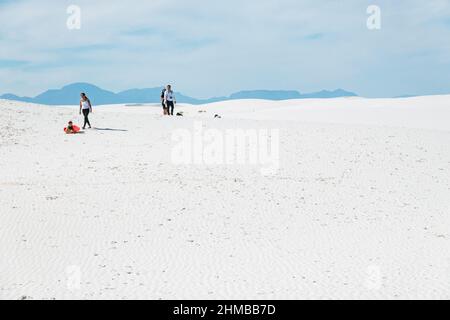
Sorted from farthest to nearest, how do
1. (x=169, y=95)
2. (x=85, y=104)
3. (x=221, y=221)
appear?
(x=169, y=95) < (x=85, y=104) < (x=221, y=221)

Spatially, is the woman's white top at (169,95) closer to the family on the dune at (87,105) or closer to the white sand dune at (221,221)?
the family on the dune at (87,105)

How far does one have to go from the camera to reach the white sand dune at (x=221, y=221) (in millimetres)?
8398

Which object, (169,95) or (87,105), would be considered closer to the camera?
(87,105)

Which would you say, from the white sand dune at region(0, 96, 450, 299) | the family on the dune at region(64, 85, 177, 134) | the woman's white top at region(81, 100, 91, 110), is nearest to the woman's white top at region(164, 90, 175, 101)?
the family on the dune at region(64, 85, 177, 134)

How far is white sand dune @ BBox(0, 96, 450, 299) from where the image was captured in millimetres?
8398

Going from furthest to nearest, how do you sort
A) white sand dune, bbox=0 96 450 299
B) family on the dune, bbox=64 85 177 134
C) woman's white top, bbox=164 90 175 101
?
woman's white top, bbox=164 90 175 101 → family on the dune, bbox=64 85 177 134 → white sand dune, bbox=0 96 450 299

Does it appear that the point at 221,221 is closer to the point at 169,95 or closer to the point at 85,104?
the point at 85,104

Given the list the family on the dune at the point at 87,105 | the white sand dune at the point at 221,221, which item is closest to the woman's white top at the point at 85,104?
the family on the dune at the point at 87,105

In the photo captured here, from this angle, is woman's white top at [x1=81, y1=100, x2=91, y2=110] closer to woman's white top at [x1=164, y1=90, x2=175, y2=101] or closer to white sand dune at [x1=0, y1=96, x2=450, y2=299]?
white sand dune at [x1=0, y1=96, x2=450, y2=299]

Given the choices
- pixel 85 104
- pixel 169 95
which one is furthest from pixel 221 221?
pixel 169 95

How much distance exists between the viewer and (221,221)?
12.1 m

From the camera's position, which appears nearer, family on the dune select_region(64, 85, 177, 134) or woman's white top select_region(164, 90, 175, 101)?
family on the dune select_region(64, 85, 177, 134)

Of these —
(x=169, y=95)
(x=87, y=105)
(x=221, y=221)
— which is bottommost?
(x=221, y=221)

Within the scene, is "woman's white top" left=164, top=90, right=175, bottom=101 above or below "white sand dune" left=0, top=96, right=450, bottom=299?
above
